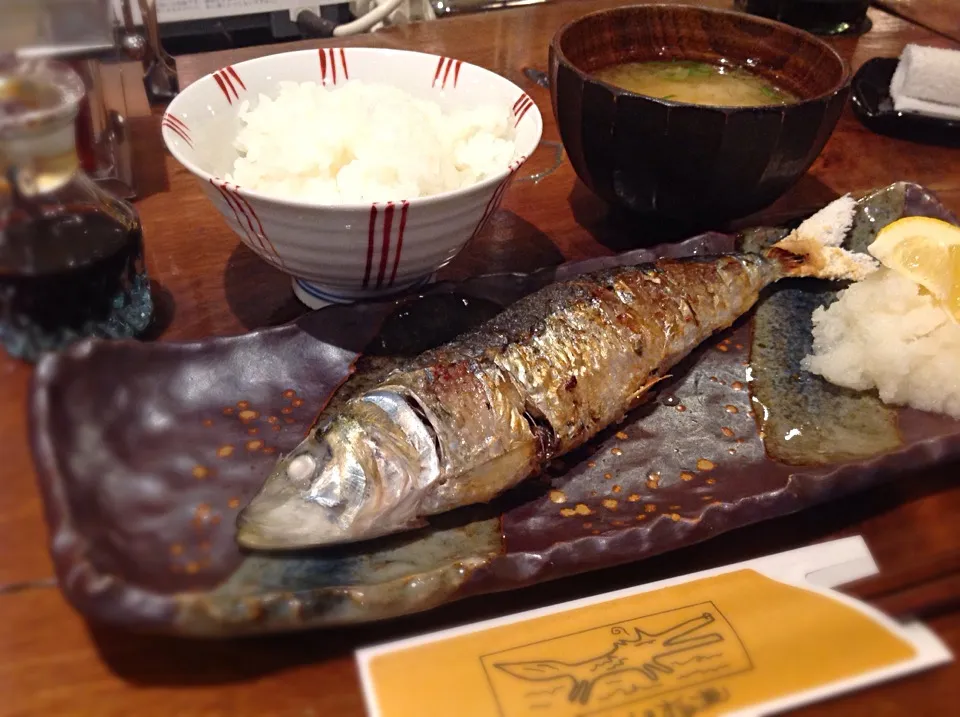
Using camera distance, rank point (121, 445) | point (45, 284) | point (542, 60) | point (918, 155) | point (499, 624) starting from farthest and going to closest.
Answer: point (542, 60), point (918, 155), point (45, 284), point (121, 445), point (499, 624)

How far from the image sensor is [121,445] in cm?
110

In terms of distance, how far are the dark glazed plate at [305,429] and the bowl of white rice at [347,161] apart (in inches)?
5.0

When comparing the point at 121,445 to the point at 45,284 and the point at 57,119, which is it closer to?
the point at 45,284

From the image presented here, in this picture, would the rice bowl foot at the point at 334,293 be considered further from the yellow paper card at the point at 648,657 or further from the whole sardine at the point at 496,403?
the yellow paper card at the point at 648,657

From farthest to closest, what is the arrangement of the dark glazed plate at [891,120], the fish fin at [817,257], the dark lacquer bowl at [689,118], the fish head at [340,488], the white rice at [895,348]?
the dark glazed plate at [891,120], the fish fin at [817,257], the dark lacquer bowl at [689,118], the white rice at [895,348], the fish head at [340,488]

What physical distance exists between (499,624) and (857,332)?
3.10 feet

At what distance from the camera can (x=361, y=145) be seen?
4.52 feet

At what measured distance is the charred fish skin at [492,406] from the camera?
1060 millimetres

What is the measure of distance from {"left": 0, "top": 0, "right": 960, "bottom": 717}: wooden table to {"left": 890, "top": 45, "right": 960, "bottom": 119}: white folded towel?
2.37 ft

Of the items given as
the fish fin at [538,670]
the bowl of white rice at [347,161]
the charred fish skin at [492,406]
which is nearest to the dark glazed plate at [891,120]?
the charred fish skin at [492,406]

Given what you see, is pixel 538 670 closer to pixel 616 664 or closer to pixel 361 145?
pixel 616 664

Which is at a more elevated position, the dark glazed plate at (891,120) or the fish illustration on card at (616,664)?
the dark glazed plate at (891,120)

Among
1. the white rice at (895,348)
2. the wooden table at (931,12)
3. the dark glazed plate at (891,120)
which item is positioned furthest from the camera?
the wooden table at (931,12)

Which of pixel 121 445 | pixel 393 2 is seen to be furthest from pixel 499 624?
pixel 393 2
